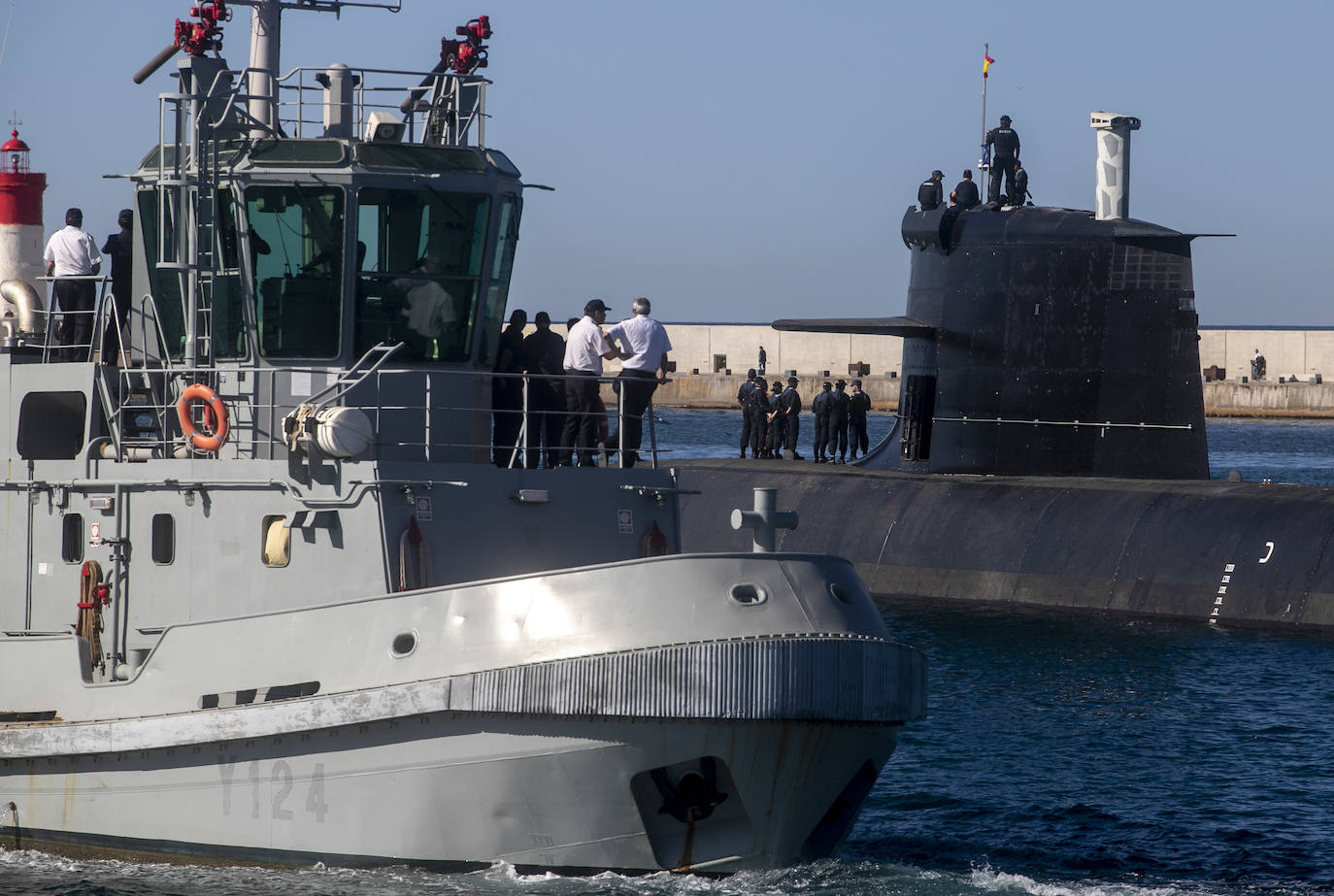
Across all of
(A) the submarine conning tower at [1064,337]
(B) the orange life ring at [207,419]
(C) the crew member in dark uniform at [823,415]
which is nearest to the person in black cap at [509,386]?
(B) the orange life ring at [207,419]

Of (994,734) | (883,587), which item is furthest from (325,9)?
(883,587)

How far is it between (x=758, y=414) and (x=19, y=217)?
23.2m

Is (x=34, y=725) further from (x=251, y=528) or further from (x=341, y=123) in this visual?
(x=341, y=123)

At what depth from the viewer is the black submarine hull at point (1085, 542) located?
21500mm

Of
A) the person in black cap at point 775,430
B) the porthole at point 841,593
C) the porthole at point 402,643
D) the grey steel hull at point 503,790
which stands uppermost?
the person in black cap at point 775,430

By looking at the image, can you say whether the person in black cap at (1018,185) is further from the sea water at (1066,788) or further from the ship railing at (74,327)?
the ship railing at (74,327)

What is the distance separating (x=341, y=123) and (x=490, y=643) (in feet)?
15.2

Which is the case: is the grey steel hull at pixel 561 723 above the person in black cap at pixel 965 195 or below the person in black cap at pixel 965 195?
below

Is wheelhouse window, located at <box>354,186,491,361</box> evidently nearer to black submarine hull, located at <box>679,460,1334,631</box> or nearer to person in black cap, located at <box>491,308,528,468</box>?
person in black cap, located at <box>491,308,528,468</box>

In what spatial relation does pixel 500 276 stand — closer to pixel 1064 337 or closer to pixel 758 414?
pixel 1064 337

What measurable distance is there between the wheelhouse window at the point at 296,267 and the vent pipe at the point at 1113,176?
15303 mm

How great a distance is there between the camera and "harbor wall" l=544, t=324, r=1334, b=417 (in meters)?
87.6

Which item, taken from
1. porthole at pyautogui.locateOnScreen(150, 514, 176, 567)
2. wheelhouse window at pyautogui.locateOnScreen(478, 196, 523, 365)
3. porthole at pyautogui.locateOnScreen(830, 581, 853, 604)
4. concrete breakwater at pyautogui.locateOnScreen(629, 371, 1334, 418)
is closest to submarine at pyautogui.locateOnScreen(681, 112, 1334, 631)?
wheelhouse window at pyautogui.locateOnScreen(478, 196, 523, 365)

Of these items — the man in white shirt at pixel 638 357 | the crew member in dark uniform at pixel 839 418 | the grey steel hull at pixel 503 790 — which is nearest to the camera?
the grey steel hull at pixel 503 790
